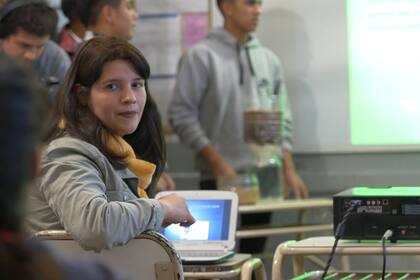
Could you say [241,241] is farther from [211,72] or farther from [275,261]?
[275,261]

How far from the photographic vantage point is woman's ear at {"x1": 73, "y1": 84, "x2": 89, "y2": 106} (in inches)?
84.0

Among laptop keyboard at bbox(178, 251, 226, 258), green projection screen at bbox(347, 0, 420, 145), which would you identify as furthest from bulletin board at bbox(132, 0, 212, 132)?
laptop keyboard at bbox(178, 251, 226, 258)

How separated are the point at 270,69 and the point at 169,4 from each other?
0.75m

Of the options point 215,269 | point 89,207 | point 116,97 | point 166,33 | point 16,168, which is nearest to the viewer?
point 16,168

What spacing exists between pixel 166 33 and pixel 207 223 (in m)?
2.07

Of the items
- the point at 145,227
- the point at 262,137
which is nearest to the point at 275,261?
the point at 145,227

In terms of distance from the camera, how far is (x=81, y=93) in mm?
2141

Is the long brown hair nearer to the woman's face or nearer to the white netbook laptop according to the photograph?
the woman's face

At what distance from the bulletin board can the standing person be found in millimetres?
348

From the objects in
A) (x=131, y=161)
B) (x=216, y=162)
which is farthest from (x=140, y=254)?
(x=216, y=162)

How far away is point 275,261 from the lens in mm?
2145

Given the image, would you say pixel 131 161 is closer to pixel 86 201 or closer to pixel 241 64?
pixel 86 201

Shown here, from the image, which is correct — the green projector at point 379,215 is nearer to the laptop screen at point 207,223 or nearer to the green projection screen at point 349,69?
the laptop screen at point 207,223

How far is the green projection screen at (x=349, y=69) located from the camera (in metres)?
4.14
